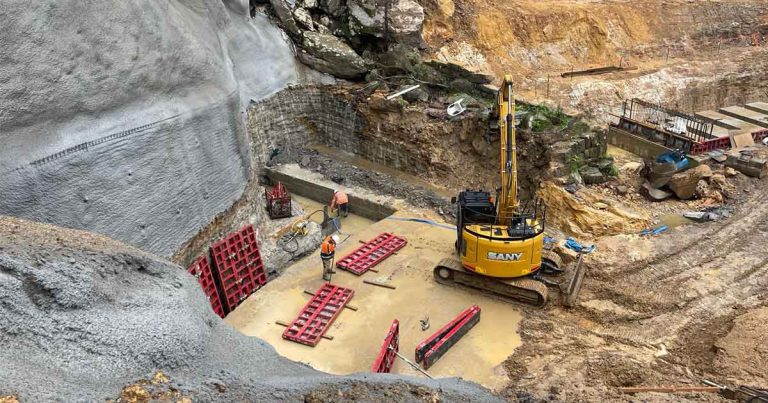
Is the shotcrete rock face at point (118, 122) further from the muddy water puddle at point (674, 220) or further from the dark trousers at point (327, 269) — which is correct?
the muddy water puddle at point (674, 220)

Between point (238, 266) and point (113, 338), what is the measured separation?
749 cm

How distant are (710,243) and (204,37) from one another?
41.7 ft

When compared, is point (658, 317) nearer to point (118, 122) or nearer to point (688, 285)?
point (688, 285)

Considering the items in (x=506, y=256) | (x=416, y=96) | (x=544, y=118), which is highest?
(x=416, y=96)

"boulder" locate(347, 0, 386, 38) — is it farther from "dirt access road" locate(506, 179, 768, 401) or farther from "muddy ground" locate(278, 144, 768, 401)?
"dirt access road" locate(506, 179, 768, 401)

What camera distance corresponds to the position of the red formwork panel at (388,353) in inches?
354

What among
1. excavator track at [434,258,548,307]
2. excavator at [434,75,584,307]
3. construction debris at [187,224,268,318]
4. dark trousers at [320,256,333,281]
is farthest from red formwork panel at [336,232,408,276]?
construction debris at [187,224,268,318]

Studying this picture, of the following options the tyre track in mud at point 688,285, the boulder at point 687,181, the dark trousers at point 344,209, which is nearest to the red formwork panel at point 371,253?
the dark trousers at point 344,209

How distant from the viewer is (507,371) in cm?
930

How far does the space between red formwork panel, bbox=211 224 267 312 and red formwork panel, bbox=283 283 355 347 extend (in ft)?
6.06

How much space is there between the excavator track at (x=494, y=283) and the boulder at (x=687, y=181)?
6.37 metres

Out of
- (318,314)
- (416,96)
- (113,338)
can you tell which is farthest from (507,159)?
(113,338)

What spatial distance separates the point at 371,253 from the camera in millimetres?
13086

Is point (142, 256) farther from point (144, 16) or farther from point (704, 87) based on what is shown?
point (704, 87)
